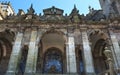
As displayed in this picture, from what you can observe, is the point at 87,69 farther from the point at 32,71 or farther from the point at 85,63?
the point at 32,71

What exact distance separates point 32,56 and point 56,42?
5764 millimetres

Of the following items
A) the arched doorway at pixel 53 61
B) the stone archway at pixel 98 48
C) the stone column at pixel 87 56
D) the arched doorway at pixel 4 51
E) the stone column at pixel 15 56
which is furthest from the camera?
the arched doorway at pixel 53 61

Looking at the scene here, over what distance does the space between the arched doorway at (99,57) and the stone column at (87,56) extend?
10.5 ft

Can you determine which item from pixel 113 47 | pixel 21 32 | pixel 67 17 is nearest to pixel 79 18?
pixel 67 17

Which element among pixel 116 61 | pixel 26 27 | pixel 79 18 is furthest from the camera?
pixel 79 18

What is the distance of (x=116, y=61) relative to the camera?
17.6 metres

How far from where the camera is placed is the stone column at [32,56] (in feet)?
54.5

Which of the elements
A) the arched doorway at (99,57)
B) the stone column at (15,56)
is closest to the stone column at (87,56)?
the arched doorway at (99,57)

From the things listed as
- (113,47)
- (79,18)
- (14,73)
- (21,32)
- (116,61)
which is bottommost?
(14,73)

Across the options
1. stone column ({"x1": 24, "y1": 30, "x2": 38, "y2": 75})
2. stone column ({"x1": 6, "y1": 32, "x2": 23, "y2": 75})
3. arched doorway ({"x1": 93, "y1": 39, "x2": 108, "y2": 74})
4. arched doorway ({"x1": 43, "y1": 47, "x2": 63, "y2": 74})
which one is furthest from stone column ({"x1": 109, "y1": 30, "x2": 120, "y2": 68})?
stone column ({"x1": 6, "y1": 32, "x2": 23, "y2": 75})

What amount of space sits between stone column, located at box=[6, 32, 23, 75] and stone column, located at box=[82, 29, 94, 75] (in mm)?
5886

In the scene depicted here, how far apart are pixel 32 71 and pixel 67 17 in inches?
325

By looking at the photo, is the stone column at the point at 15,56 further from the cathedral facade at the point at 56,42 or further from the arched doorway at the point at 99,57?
the arched doorway at the point at 99,57

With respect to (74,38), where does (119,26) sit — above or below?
above
